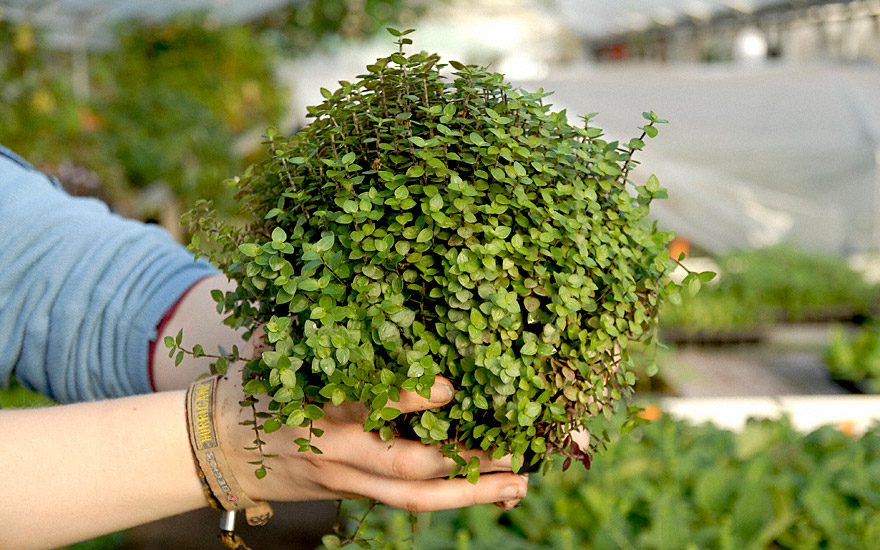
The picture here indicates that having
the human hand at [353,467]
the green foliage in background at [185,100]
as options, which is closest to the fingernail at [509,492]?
the human hand at [353,467]

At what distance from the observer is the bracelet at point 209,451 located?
2.77ft

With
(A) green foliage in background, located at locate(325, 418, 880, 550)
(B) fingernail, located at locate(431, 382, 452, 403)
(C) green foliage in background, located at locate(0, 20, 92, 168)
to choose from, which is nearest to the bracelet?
(B) fingernail, located at locate(431, 382, 452, 403)

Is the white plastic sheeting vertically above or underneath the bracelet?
underneath

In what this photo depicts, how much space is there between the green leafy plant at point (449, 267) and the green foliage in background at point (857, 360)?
3.36 m

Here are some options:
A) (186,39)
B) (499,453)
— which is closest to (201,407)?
(499,453)

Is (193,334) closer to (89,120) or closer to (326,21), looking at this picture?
(89,120)

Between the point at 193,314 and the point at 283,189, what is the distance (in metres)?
0.39

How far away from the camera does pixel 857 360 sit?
380 centimetres

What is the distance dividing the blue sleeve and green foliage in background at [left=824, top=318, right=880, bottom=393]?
354cm

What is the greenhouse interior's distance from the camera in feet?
2.47

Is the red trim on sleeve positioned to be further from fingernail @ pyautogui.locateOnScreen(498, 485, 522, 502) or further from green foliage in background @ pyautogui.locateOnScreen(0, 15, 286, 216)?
green foliage in background @ pyautogui.locateOnScreen(0, 15, 286, 216)

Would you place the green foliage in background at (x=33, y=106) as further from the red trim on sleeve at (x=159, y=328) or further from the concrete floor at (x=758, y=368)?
the concrete floor at (x=758, y=368)

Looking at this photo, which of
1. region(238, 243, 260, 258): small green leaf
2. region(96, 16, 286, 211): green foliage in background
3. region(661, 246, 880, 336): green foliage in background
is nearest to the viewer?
region(238, 243, 260, 258): small green leaf

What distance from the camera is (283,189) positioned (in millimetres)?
861
